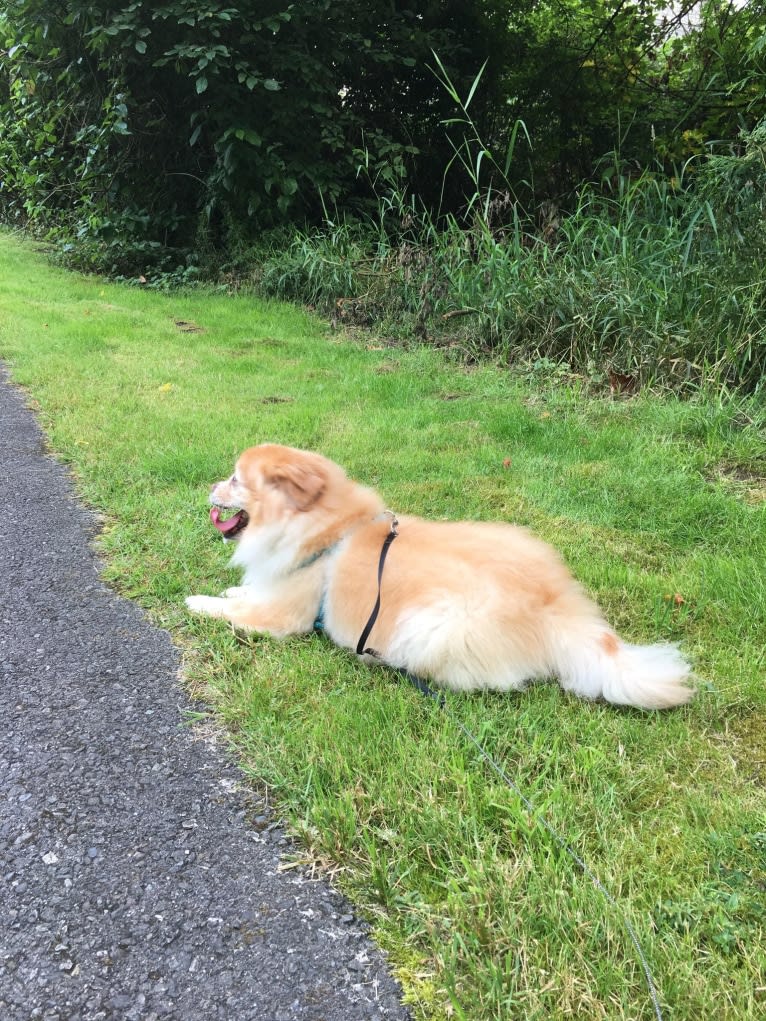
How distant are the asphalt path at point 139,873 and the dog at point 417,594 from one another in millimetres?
530

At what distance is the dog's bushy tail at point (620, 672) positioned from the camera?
6.86 ft

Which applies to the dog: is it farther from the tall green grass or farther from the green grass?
the tall green grass

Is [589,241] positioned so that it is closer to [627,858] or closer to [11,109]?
[627,858]

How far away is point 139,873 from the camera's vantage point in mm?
1657

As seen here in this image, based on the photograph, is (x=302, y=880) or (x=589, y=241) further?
(x=589, y=241)

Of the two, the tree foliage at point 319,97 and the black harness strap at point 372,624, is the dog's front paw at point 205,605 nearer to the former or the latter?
the black harness strap at point 372,624

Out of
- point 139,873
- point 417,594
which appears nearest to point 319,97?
point 417,594

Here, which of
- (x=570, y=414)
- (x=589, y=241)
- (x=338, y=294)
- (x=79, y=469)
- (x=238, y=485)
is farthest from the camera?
(x=338, y=294)

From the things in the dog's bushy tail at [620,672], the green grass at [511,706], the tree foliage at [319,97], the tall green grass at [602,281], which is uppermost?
the tree foliage at [319,97]

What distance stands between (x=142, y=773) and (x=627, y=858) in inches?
52.2

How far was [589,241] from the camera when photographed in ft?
19.8

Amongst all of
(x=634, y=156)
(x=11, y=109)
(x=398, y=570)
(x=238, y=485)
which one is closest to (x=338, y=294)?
(x=634, y=156)

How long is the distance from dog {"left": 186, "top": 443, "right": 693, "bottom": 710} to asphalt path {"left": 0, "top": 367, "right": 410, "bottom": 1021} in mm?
530

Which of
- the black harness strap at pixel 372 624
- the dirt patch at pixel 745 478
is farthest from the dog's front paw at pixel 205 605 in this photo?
the dirt patch at pixel 745 478
